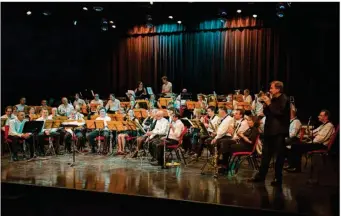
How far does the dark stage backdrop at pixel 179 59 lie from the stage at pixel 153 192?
6806mm

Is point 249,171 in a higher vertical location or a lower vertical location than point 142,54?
lower

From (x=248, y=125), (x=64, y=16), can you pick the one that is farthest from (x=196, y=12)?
(x=248, y=125)

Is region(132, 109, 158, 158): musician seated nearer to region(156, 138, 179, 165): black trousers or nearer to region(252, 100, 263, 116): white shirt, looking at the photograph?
region(156, 138, 179, 165): black trousers

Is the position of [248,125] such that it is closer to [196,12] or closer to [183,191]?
[183,191]

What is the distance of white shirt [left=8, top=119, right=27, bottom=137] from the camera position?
9000mm

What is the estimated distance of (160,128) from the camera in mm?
8531

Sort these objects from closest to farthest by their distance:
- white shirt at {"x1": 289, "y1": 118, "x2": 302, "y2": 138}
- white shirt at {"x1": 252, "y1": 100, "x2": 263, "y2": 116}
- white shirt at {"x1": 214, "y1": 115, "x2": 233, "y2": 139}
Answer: white shirt at {"x1": 214, "y1": 115, "x2": 233, "y2": 139}, white shirt at {"x1": 289, "y1": 118, "x2": 302, "y2": 138}, white shirt at {"x1": 252, "y1": 100, "x2": 263, "y2": 116}

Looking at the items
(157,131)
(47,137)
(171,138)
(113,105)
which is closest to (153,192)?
(171,138)

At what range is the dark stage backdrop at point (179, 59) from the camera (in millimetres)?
13852

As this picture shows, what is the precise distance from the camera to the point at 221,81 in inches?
629

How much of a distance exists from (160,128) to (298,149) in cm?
272

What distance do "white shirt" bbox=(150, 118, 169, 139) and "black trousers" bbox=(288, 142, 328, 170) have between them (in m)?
2.39

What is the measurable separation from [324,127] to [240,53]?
8.97 m

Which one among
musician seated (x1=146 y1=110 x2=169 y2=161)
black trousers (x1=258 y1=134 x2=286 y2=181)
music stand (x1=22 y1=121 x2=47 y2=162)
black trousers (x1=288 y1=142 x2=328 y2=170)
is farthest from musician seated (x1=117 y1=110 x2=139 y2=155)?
black trousers (x1=258 y1=134 x2=286 y2=181)
